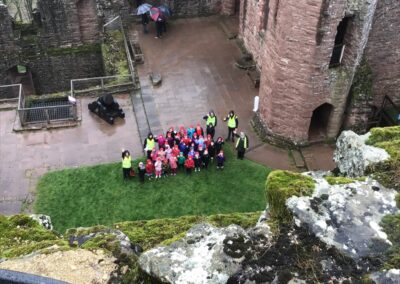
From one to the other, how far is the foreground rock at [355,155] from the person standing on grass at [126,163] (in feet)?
27.5

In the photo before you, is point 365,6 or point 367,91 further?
point 367,91

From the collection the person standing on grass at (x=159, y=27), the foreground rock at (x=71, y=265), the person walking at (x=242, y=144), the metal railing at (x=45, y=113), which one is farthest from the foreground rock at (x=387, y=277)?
the person standing on grass at (x=159, y=27)

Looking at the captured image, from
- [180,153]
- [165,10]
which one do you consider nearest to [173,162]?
[180,153]

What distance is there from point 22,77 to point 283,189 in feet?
62.1

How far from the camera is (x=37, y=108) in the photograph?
58.2ft

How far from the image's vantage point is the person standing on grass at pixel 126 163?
15.2m

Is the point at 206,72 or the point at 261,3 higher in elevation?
the point at 261,3

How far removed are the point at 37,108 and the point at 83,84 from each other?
13.6 ft

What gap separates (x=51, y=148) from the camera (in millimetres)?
17125

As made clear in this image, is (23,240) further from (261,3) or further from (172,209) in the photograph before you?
(261,3)

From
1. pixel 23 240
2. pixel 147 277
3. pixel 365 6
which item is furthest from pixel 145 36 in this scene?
pixel 147 277

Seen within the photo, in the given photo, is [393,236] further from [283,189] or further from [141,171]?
[141,171]

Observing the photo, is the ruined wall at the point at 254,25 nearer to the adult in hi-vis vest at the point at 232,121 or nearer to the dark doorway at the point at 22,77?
the adult in hi-vis vest at the point at 232,121

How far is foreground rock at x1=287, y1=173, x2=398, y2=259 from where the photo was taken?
521 centimetres
